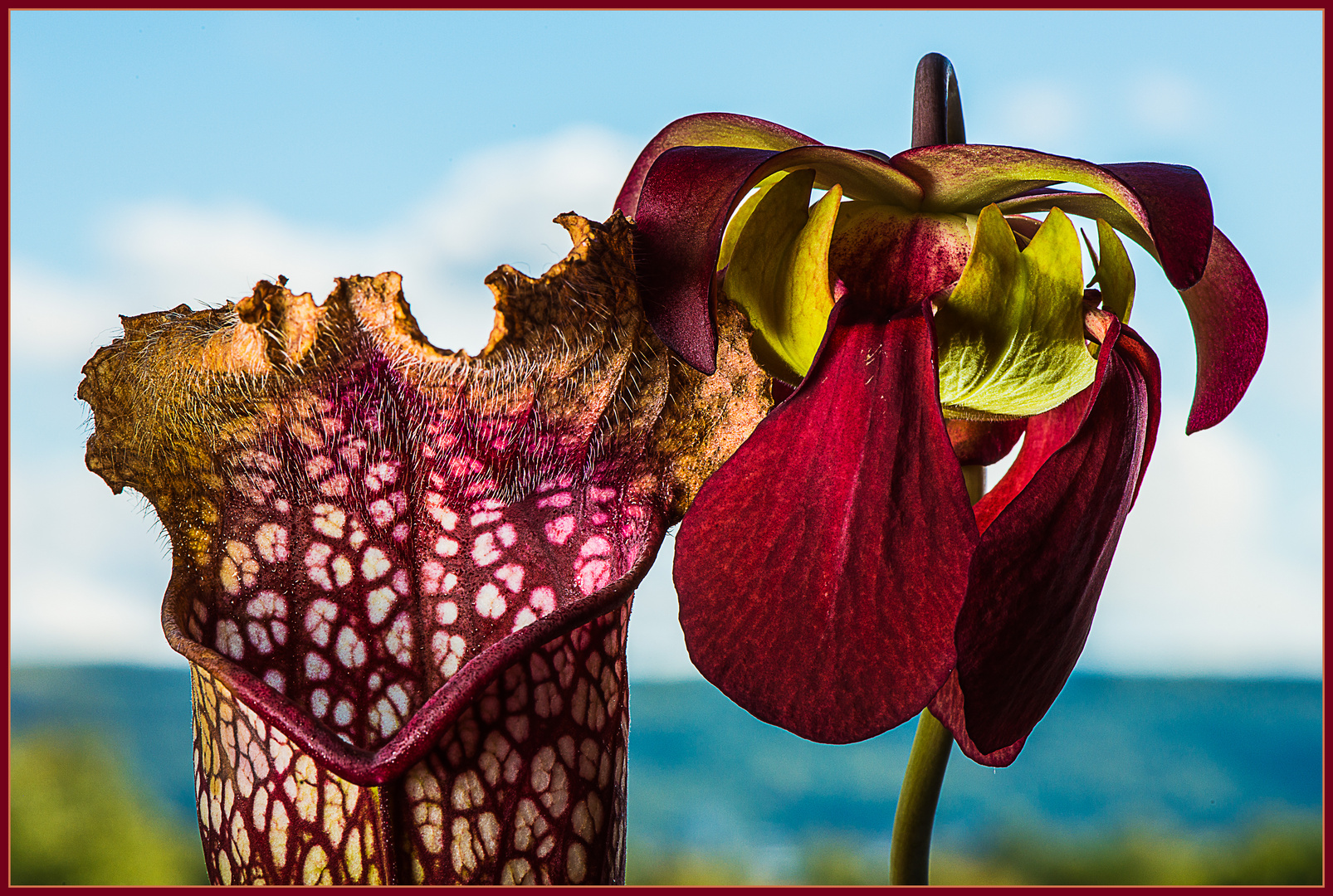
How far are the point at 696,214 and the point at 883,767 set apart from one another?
→ 170 centimetres

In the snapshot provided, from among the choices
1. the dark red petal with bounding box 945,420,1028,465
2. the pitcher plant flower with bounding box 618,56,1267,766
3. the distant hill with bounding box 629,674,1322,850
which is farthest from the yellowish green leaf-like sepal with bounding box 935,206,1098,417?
the distant hill with bounding box 629,674,1322,850

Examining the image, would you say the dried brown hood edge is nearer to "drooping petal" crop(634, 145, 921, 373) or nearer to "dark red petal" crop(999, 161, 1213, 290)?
"drooping petal" crop(634, 145, 921, 373)

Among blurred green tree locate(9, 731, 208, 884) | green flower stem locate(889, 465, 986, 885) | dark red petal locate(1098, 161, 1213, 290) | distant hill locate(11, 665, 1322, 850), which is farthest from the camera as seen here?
distant hill locate(11, 665, 1322, 850)

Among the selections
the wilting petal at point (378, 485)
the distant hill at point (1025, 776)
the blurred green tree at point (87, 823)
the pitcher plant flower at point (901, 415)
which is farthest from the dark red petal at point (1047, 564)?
the blurred green tree at point (87, 823)

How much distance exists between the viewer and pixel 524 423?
332 mm

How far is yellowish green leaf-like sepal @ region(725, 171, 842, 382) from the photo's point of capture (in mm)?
291

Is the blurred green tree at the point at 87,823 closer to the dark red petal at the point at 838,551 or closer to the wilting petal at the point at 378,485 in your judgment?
the wilting petal at the point at 378,485

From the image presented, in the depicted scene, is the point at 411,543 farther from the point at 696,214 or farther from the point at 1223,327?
the point at 1223,327

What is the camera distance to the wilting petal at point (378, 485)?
29cm

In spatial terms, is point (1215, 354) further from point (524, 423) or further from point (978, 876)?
point (978, 876)

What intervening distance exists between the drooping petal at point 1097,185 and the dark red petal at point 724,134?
0.15 ft

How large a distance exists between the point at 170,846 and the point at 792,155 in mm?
1819

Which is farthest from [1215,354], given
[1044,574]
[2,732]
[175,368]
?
[2,732]

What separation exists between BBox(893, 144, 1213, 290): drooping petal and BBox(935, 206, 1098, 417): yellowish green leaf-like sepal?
0.05ft
